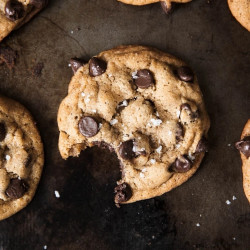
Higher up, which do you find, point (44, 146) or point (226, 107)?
point (226, 107)

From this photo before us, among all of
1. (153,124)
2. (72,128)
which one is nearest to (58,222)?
(72,128)

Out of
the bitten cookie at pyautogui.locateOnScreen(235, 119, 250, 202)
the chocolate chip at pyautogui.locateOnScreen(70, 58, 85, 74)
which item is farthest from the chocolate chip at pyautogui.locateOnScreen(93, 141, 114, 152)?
the bitten cookie at pyautogui.locateOnScreen(235, 119, 250, 202)

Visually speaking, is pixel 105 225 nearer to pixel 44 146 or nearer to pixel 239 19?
pixel 44 146

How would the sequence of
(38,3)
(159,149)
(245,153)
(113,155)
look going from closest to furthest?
(159,149) < (245,153) < (38,3) < (113,155)

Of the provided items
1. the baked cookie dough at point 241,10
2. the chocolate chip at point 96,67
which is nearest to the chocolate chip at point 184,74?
the chocolate chip at point 96,67

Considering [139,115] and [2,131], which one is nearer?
[139,115]

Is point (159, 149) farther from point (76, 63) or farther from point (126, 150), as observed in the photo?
point (76, 63)

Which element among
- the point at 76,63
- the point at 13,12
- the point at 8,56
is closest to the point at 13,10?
the point at 13,12
